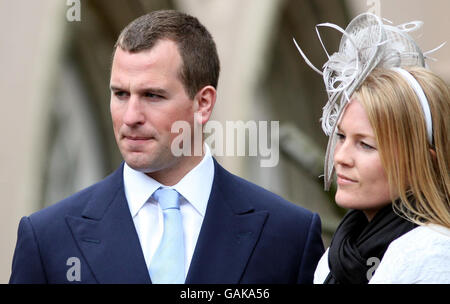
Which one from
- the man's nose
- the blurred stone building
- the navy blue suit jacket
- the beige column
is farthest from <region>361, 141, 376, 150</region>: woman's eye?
the beige column

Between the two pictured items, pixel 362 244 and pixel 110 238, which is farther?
pixel 110 238

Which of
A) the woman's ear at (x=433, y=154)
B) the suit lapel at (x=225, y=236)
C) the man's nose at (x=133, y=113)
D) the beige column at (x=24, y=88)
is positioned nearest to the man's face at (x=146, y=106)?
the man's nose at (x=133, y=113)

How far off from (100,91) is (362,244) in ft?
15.6

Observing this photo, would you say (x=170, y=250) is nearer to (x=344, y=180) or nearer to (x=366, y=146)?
(x=344, y=180)

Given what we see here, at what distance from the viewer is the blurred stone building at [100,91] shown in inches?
274

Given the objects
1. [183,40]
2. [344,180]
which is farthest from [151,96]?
[344,180]

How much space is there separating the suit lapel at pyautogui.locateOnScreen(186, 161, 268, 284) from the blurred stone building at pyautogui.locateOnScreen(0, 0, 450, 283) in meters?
3.57

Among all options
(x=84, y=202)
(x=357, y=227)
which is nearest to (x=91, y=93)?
(x=84, y=202)

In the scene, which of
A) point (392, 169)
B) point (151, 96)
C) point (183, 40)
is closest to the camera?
point (392, 169)

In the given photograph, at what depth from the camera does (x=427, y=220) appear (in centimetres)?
271

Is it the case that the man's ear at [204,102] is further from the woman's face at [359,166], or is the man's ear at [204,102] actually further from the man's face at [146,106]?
the woman's face at [359,166]

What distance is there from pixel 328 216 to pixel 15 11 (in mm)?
3168

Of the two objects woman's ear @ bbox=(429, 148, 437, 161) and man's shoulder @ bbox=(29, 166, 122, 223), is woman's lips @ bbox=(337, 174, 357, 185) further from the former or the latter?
man's shoulder @ bbox=(29, 166, 122, 223)

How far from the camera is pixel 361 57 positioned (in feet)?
9.82
